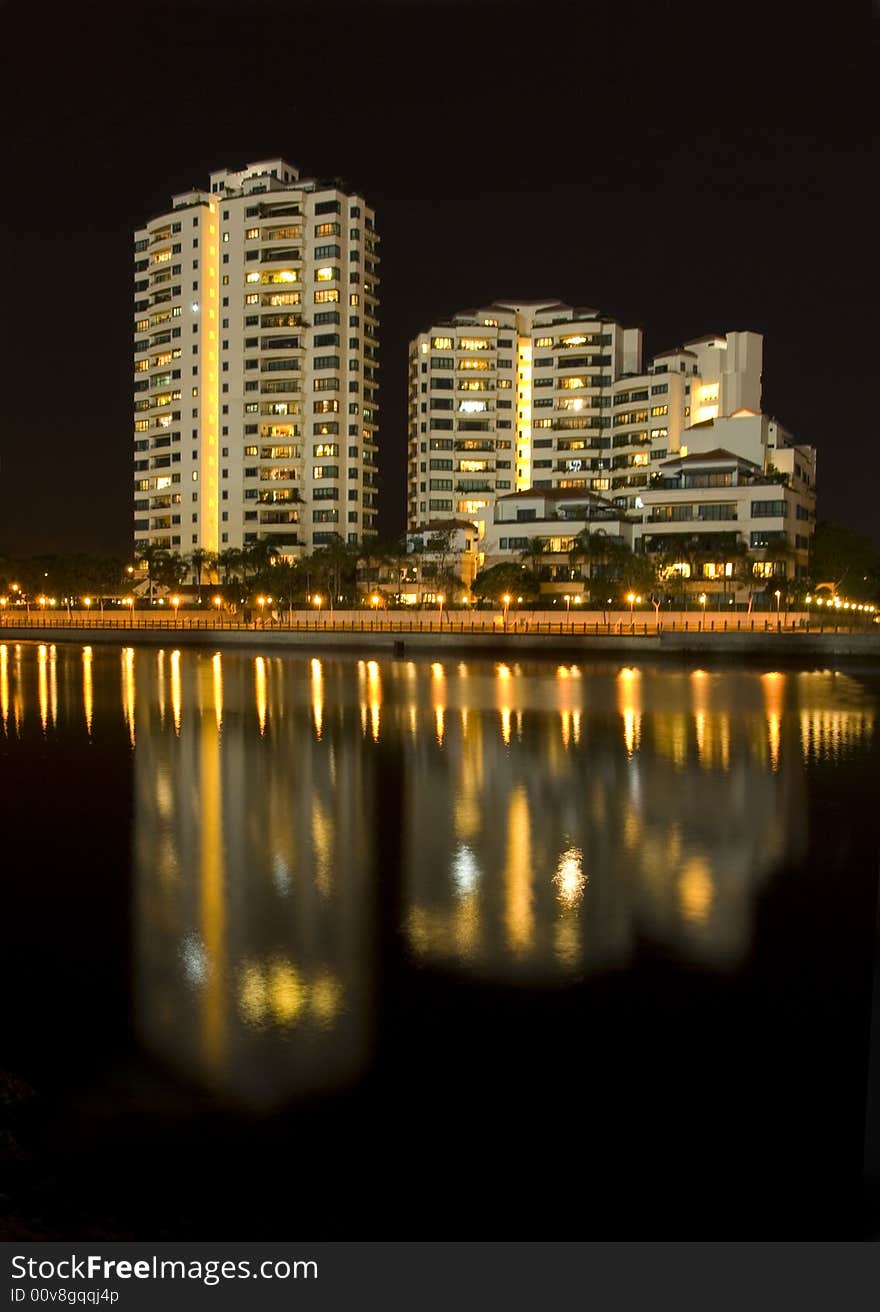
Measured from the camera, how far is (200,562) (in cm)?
5734

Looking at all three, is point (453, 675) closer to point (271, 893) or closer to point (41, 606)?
point (271, 893)

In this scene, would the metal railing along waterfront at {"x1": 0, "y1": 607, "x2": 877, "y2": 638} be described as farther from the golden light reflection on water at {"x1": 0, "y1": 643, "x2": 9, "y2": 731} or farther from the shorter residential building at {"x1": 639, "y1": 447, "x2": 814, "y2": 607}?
the golden light reflection on water at {"x1": 0, "y1": 643, "x2": 9, "y2": 731}

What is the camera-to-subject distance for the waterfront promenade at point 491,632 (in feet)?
129

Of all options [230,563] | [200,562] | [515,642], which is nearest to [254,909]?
[515,642]

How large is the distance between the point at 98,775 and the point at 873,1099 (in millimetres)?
13112

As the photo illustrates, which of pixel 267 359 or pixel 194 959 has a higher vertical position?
pixel 267 359

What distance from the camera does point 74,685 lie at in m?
28.5

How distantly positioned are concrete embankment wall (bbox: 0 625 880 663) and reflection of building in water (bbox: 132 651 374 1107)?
23766 millimetres

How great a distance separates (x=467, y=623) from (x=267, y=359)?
23842 mm

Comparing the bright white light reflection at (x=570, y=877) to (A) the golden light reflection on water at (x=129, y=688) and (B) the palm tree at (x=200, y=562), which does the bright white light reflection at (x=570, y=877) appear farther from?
(B) the palm tree at (x=200, y=562)

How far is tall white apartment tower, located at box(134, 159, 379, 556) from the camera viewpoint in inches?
2371

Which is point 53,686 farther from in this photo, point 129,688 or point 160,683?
point 160,683

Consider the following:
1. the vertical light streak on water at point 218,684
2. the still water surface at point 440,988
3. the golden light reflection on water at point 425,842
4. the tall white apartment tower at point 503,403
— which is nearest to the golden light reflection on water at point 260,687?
the golden light reflection on water at point 425,842
